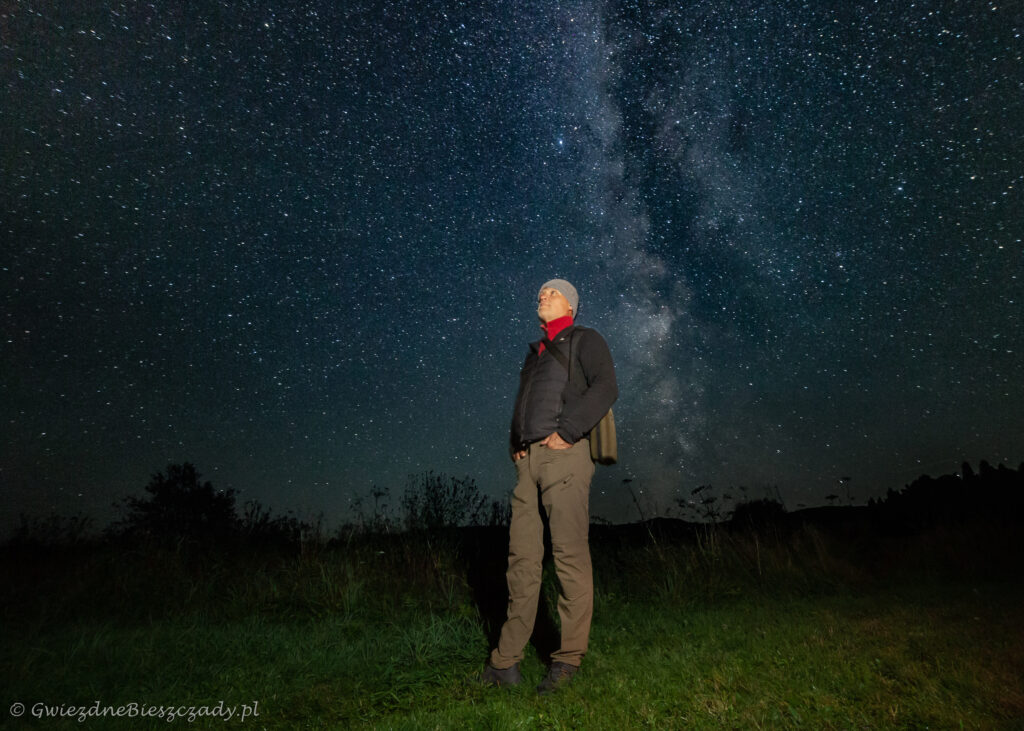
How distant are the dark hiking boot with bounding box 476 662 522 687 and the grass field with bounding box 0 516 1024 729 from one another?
0.09 metres

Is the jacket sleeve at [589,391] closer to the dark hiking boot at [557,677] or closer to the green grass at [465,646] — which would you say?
the dark hiking boot at [557,677]

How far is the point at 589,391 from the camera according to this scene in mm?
3363

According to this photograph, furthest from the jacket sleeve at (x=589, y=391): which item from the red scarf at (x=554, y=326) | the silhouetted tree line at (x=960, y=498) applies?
the silhouetted tree line at (x=960, y=498)

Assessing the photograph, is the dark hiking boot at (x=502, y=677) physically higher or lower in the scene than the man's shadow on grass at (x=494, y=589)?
lower

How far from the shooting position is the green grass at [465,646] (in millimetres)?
2805

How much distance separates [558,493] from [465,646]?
1799 mm

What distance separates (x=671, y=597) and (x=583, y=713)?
3.94 metres

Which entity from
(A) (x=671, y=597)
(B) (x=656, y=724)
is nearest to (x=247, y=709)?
(B) (x=656, y=724)

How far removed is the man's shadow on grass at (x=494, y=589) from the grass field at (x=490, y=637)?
0.04 m

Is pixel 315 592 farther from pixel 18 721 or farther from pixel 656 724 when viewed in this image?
pixel 656 724

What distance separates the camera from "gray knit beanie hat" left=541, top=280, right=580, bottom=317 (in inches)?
153

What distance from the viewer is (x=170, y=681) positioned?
3.60 meters

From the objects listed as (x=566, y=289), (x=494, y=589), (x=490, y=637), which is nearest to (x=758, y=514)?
(x=494, y=589)

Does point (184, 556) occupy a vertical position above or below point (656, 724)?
above
